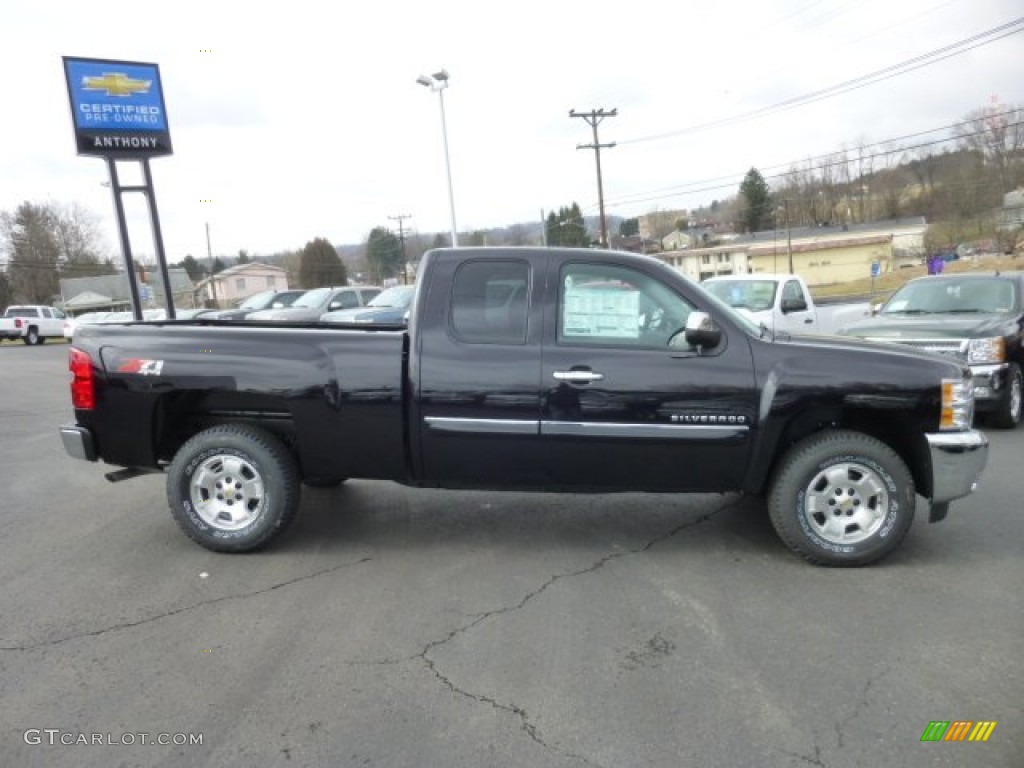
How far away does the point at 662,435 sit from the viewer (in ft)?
14.2

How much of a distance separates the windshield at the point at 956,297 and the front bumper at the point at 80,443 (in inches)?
346

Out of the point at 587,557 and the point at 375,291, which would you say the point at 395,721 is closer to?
the point at 587,557

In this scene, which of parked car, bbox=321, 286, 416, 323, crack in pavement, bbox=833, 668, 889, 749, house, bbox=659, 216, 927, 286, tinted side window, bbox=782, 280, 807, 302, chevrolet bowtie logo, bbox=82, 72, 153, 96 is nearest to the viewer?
crack in pavement, bbox=833, 668, 889, 749

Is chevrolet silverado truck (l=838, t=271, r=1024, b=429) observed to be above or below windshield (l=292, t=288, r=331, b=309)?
below

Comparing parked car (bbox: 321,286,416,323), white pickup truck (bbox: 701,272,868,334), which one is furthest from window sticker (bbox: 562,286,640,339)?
parked car (bbox: 321,286,416,323)

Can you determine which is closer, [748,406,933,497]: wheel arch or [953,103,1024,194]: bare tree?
[748,406,933,497]: wheel arch

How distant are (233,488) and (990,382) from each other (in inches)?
288

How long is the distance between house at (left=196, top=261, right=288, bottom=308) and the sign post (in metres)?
90.2

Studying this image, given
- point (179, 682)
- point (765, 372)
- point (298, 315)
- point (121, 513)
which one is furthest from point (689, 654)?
point (298, 315)

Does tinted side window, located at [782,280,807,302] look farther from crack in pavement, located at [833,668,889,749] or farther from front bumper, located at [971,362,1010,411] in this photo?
crack in pavement, located at [833,668,889,749]

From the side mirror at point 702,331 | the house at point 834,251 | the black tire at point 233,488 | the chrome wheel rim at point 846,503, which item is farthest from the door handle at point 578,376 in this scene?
the house at point 834,251

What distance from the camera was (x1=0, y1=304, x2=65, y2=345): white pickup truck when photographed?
3525 centimetres

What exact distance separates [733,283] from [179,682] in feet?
34.4

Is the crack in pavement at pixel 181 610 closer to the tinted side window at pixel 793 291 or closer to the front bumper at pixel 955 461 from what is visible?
the front bumper at pixel 955 461
